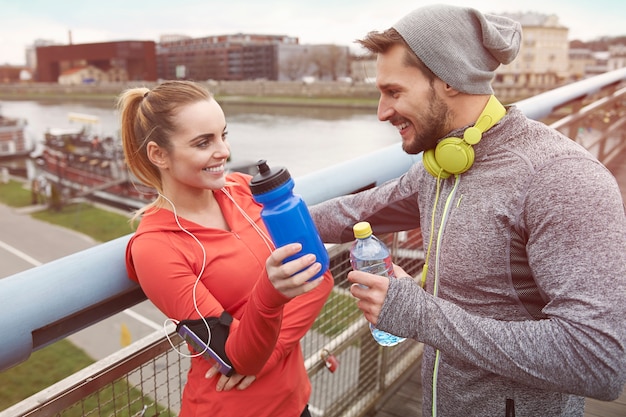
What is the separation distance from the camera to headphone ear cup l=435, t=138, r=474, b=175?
115 cm

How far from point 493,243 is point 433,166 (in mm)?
223

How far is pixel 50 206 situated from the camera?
34.1 m

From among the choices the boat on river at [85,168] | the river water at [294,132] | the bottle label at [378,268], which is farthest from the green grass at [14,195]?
the bottle label at [378,268]

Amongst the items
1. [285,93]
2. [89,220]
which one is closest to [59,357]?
[89,220]

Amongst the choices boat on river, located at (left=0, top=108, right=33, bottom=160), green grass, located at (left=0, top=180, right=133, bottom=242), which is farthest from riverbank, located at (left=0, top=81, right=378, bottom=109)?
green grass, located at (left=0, top=180, right=133, bottom=242)

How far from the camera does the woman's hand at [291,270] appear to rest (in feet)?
3.07

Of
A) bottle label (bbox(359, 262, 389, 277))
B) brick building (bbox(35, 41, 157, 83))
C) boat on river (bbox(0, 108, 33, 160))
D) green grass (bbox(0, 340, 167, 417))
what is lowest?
green grass (bbox(0, 340, 167, 417))

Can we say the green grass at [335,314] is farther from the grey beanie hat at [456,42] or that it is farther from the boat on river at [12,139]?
the boat on river at [12,139]

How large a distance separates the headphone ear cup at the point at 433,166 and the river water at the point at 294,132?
31028 mm

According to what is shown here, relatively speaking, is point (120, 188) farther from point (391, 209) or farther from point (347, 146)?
point (391, 209)

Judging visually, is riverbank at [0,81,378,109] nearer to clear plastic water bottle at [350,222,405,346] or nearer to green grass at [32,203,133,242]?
green grass at [32,203,133,242]

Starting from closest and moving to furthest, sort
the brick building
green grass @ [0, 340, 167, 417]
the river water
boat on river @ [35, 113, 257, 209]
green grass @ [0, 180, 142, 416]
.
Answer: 1. green grass @ [0, 180, 142, 416]
2. green grass @ [0, 340, 167, 417]
3. boat on river @ [35, 113, 257, 209]
4. the river water
5. the brick building

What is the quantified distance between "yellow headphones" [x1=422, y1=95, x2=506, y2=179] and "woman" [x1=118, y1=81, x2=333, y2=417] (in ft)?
A: 1.50

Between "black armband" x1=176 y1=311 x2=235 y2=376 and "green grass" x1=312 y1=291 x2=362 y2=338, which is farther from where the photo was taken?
"green grass" x1=312 y1=291 x2=362 y2=338
